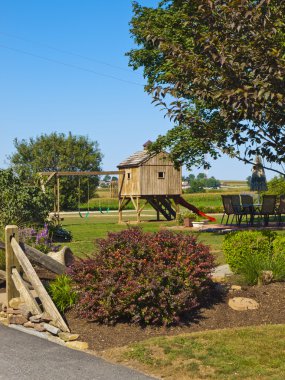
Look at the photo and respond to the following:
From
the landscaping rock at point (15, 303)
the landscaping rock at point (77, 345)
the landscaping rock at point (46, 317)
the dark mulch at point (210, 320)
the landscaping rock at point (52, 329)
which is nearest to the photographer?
the landscaping rock at point (77, 345)

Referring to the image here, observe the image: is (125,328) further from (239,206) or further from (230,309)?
(239,206)

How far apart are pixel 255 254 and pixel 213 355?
459cm

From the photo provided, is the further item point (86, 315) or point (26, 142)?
point (26, 142)

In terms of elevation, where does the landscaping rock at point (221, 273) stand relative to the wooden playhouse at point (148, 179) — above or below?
below

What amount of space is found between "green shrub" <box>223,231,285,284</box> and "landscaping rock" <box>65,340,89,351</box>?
3.85 meters

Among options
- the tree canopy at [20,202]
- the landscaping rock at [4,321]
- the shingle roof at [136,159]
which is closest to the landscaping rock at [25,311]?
the landscaping rock at [4,321]

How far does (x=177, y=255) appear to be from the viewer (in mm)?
9242

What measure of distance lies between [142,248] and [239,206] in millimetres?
19977

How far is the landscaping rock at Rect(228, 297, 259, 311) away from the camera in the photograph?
9.23 metres

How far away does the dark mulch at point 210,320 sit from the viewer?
8.16 m

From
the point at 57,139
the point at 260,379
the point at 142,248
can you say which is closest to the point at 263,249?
the point at 142,248

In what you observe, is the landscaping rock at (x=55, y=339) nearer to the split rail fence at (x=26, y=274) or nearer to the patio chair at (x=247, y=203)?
the split rail fence at (x=26, y=274)

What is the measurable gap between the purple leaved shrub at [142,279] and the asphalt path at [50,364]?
1.06m

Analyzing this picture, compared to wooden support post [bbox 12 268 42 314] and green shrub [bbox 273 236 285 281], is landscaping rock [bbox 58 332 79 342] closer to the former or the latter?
wooden support post [bbox 12 268 42 314]
